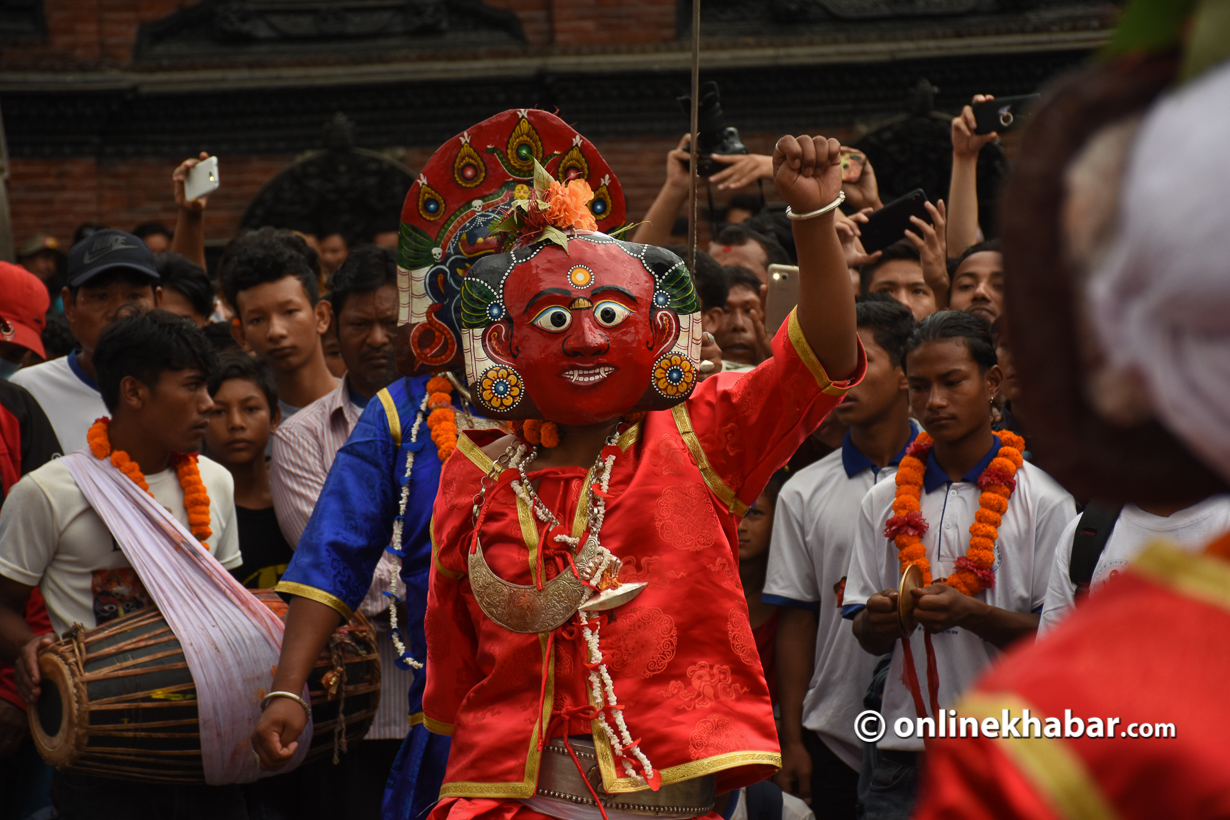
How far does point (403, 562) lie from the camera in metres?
3.55

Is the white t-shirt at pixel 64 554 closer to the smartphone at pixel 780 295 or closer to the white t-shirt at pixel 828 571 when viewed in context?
the white t-shirt at pixel 828 571

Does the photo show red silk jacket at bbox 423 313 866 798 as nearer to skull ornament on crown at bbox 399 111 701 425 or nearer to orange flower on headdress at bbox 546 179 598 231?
skull ornament on crown at bbox 399 111 701 425

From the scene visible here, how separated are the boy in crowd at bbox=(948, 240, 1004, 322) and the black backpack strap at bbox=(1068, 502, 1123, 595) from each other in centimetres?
136

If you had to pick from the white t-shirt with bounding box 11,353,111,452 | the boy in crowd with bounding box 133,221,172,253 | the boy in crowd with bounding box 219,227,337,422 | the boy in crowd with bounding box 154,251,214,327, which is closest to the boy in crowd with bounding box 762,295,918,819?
the boy in crowd with bounding box 219,227,337,422

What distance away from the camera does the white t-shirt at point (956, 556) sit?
Answer: 3576mm

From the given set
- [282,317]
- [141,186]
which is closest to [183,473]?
[282,317]

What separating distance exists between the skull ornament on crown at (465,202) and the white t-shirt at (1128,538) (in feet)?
4.36

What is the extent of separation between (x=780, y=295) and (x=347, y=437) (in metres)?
1.46

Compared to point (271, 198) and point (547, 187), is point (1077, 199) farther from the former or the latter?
point (271, 198)

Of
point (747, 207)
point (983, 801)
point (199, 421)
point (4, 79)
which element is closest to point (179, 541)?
point (199, 421)

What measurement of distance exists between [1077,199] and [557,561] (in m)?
1.77

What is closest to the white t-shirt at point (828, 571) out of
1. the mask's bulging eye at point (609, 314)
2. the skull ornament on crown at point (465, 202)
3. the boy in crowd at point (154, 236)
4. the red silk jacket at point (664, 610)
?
the red silk jacket at point (664, 610)

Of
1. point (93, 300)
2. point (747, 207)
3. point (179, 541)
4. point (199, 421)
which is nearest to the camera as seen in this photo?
point (179, 541)

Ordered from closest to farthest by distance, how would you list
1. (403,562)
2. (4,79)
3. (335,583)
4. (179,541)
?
1. (335,583)
2. (403,562)
3. (179,541)
4. (4,79)
